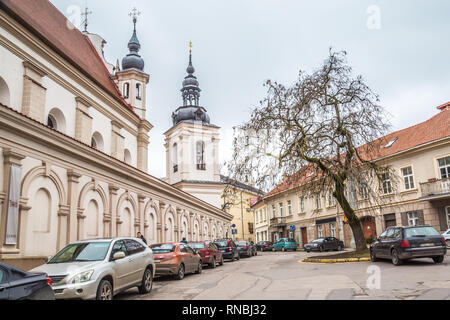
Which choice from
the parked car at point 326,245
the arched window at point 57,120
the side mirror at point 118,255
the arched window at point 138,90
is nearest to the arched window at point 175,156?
the arched window at point 138,90

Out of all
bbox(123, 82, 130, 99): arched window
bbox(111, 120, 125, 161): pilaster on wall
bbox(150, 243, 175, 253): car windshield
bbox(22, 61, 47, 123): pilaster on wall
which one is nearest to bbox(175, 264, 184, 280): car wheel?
bbox(150, 243, 175, 253): car windshield

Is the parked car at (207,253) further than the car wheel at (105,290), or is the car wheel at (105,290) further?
the parked car at (207,253)

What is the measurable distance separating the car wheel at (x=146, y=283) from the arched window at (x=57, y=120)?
1294 cm

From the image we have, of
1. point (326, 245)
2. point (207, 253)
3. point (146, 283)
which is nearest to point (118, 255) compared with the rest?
point (146, 283)

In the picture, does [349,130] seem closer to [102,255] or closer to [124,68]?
[102,255]

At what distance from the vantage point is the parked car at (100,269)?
8828mm

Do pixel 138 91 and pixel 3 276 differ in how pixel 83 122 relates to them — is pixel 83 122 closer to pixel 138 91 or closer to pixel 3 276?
pixel 138 91

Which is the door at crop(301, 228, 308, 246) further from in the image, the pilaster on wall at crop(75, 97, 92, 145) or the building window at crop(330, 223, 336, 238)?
the pilaster on wall at crop(75, 97, 92, 145)

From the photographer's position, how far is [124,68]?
126ft

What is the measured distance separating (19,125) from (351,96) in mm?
16014

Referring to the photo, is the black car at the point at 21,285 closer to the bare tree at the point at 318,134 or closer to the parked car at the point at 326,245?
the bare tree at the point at 318,134

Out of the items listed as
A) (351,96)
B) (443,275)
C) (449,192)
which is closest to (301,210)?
(449,192)

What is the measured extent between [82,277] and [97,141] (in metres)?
19.3

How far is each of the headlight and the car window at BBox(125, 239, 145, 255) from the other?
2.29 metres
